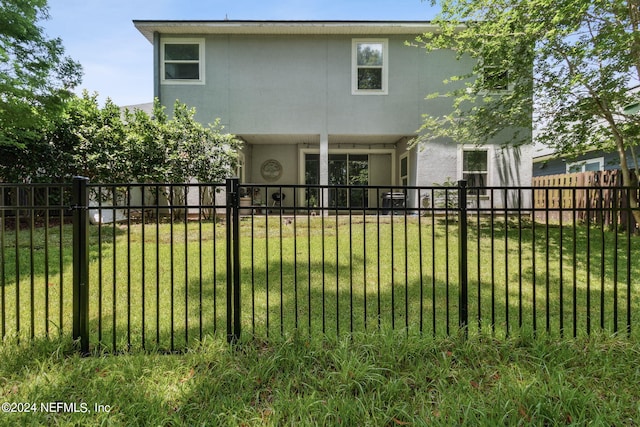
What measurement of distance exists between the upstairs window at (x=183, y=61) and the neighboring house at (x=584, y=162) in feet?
33.8

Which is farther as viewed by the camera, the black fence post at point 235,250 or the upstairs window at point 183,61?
the upstairs window at point 183,61

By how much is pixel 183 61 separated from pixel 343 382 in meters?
11.4

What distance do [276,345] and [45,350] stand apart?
5.67ft

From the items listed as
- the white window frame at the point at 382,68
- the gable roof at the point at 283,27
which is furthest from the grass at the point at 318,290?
the gable roof at the point at 283,27

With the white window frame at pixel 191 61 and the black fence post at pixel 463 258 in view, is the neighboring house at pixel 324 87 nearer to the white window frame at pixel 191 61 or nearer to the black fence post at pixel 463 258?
the white window frame at pixel 191 61

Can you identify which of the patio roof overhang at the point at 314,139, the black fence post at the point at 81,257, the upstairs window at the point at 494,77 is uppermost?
the upstairs window at the point at 494,77

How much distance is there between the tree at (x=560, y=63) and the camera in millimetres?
6078

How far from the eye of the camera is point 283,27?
10.5 meters

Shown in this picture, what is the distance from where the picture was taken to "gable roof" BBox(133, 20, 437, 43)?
405 inches

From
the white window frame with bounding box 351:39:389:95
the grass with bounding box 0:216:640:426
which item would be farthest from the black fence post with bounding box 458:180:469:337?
the white window frame with bounding box 351:39:389:95

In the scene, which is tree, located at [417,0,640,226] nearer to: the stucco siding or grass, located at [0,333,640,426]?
the stucco siding

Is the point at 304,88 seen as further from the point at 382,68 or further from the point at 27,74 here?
the point at 27,74

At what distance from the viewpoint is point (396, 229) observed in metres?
8.93

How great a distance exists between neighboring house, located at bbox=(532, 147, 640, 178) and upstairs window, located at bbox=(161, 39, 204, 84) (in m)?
10.3
